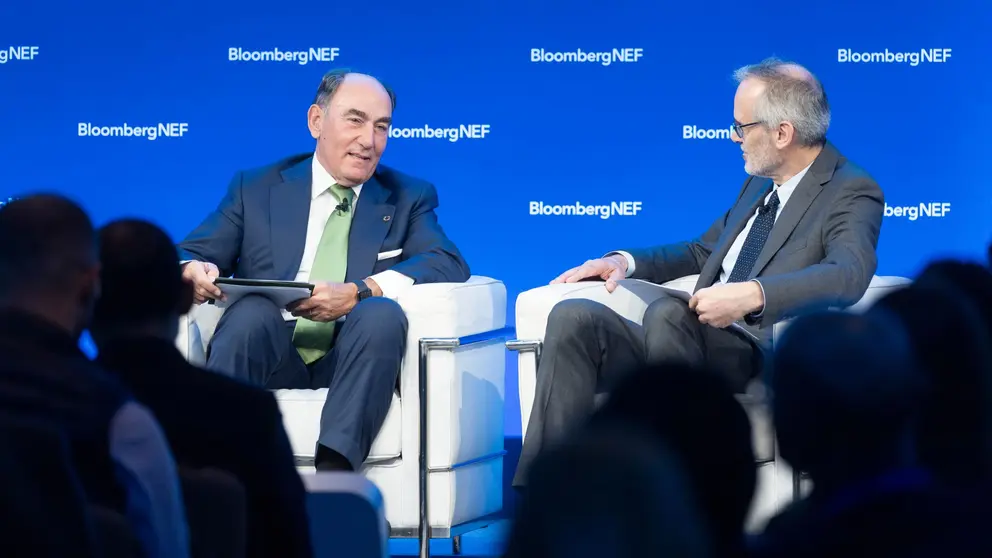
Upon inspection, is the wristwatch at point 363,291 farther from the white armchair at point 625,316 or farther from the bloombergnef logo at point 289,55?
the bloombergnef logo at point 289,55

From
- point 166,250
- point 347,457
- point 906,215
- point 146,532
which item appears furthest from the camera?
point 906,215


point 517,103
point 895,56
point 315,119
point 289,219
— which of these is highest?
point 895,56

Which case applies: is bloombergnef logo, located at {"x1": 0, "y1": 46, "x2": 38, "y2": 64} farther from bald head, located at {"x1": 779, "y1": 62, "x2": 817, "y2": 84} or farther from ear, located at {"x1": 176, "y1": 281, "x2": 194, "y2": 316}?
ear, located at {"x1": 176, "y1": 281, "x2": 194, "y2": 316}

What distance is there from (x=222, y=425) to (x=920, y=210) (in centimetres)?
430

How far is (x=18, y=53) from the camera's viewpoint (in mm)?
5891

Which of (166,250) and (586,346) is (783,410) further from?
(586,346)

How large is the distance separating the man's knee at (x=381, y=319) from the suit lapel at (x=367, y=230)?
42 cm

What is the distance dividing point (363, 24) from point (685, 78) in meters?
1.39

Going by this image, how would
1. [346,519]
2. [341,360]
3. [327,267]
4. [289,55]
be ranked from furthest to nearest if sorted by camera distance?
[289,55]
[327,267]
[341,360]
[346,519]

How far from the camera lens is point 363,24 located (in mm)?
5742

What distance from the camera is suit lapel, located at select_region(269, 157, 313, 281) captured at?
172 inches

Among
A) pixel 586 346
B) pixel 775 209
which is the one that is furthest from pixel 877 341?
pixel 775 209

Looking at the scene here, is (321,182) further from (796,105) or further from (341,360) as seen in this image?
(796,105)

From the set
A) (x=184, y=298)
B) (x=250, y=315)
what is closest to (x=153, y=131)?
(x=250, y=315)
